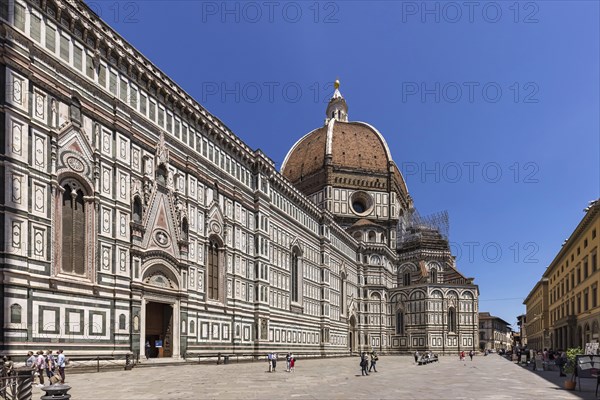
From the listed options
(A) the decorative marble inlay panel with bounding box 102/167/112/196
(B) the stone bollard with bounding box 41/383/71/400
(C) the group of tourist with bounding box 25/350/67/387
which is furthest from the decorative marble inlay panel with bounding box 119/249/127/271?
(B) the stone bollard with bounding box 41/383/71/400

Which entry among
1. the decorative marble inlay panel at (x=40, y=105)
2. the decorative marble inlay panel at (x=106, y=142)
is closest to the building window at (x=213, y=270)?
the decorative marble inlay panel at (x=106, y=142)

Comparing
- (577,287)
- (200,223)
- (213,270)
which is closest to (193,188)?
(200,223)

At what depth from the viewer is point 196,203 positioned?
44625mm

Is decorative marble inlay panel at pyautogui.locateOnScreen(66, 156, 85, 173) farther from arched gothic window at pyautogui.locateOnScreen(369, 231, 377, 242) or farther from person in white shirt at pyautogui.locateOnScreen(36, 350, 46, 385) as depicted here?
arched gothic window at pyautogui.locateOnScreen(369, 231, 377, 242)

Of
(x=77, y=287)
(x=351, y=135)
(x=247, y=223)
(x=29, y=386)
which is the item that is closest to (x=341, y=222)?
(x=351, y=135)

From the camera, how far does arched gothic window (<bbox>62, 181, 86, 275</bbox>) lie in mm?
30703

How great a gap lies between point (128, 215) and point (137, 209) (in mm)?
1399

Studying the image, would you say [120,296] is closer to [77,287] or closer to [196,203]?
[77,287]

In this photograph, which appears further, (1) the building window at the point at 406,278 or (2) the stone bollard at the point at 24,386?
(1) the building window at the point at 406,278

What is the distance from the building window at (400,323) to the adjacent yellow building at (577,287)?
26870mm

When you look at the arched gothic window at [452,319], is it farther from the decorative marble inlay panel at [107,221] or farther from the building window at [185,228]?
the decorative marble inlay panel at [107,221]

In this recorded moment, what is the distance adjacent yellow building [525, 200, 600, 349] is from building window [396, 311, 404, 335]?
26870mm

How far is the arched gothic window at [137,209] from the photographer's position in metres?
36.8

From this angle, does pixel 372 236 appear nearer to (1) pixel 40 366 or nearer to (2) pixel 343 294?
(2) pixel 343 294
